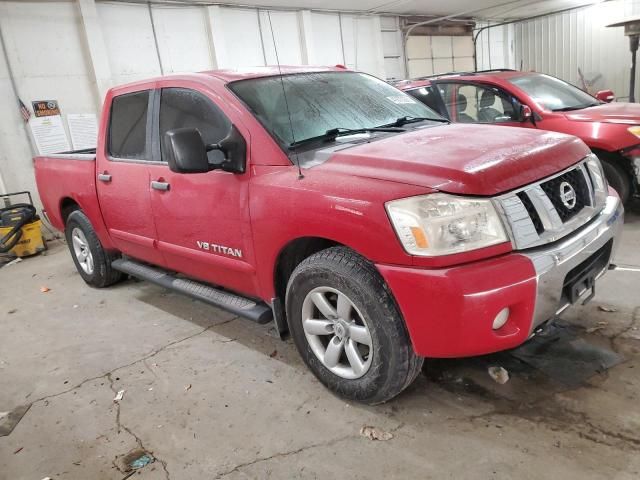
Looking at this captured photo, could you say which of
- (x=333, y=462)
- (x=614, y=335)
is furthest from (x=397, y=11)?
Answer: (x=333, y=462)

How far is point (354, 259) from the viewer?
2.09 m

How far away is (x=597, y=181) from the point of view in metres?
2.48

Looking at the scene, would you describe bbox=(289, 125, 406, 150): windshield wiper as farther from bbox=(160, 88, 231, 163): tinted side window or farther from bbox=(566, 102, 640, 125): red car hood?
bbox=(566, 102, 640, 125): red car hood

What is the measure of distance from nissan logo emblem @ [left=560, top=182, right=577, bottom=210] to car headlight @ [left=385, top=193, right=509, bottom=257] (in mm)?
488

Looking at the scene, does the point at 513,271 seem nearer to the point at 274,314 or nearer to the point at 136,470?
the point at 274,314

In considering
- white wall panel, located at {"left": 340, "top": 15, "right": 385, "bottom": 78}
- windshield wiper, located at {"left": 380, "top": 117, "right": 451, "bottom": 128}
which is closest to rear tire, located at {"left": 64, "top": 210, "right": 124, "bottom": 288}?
windshield wiper, located at {"left": 380, "top": 117, "right": 451, "bottom": 128}

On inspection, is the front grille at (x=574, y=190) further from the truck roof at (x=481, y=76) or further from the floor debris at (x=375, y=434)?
the truck roof at (x=481, y=76)

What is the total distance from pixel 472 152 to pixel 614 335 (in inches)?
58.1

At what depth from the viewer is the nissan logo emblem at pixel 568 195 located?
7.04 feet

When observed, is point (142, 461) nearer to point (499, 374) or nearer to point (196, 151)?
point (196, 151)

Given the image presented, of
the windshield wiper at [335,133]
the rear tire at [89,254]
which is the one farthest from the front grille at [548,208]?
the rear tire at [89,254]

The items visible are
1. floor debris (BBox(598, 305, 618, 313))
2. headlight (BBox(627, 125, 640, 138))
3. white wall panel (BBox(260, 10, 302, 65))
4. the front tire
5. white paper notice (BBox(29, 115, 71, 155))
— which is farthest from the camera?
white wall panel (BBox(260, 10, 302, 65))

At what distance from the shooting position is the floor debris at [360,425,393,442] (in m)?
2.09

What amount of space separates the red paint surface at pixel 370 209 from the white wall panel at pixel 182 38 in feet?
19.1
